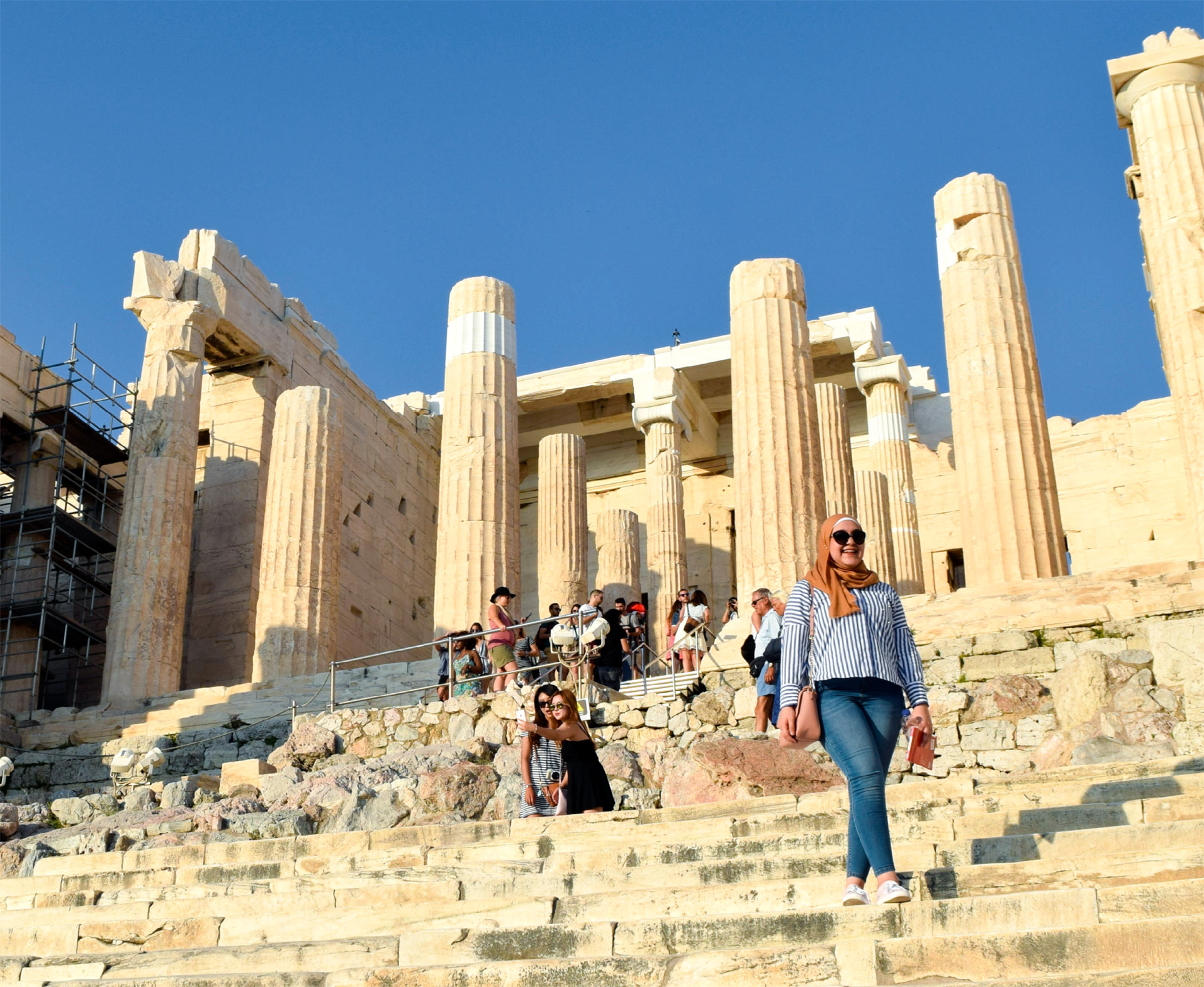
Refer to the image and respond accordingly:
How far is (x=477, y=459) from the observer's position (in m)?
21.9

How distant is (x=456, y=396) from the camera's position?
2238cm

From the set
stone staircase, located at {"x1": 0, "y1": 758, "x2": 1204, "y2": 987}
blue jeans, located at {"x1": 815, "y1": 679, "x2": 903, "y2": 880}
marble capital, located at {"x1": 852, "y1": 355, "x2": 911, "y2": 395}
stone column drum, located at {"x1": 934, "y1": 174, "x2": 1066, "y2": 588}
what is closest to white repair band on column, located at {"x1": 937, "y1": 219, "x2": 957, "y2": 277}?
stone column drum, located at {"x1": 934, "y1": 174, "x2": 1066, "y2": 588}

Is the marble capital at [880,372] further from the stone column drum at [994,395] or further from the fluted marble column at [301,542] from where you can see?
the fluted marble column at [301,542]

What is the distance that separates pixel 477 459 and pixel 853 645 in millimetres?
15950

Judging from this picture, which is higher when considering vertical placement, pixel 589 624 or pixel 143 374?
pixel 143 374

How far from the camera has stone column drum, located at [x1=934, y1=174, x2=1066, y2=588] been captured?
17094mm

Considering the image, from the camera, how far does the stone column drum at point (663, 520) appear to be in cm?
2739

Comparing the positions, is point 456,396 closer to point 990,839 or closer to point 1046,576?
point 1046,576

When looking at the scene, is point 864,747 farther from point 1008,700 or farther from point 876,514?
point 876,514

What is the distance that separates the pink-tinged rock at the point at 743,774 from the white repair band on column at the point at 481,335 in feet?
38.0

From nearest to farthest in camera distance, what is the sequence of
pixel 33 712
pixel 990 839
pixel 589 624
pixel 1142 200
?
pixel 990 839 < pixel 589 624 < pixel 1142 200 < pixel 33 712

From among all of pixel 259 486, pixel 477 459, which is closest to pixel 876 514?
pixel 477 459

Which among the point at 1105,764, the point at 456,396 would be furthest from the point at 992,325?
the point at 1105,764

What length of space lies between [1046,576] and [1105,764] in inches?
326
